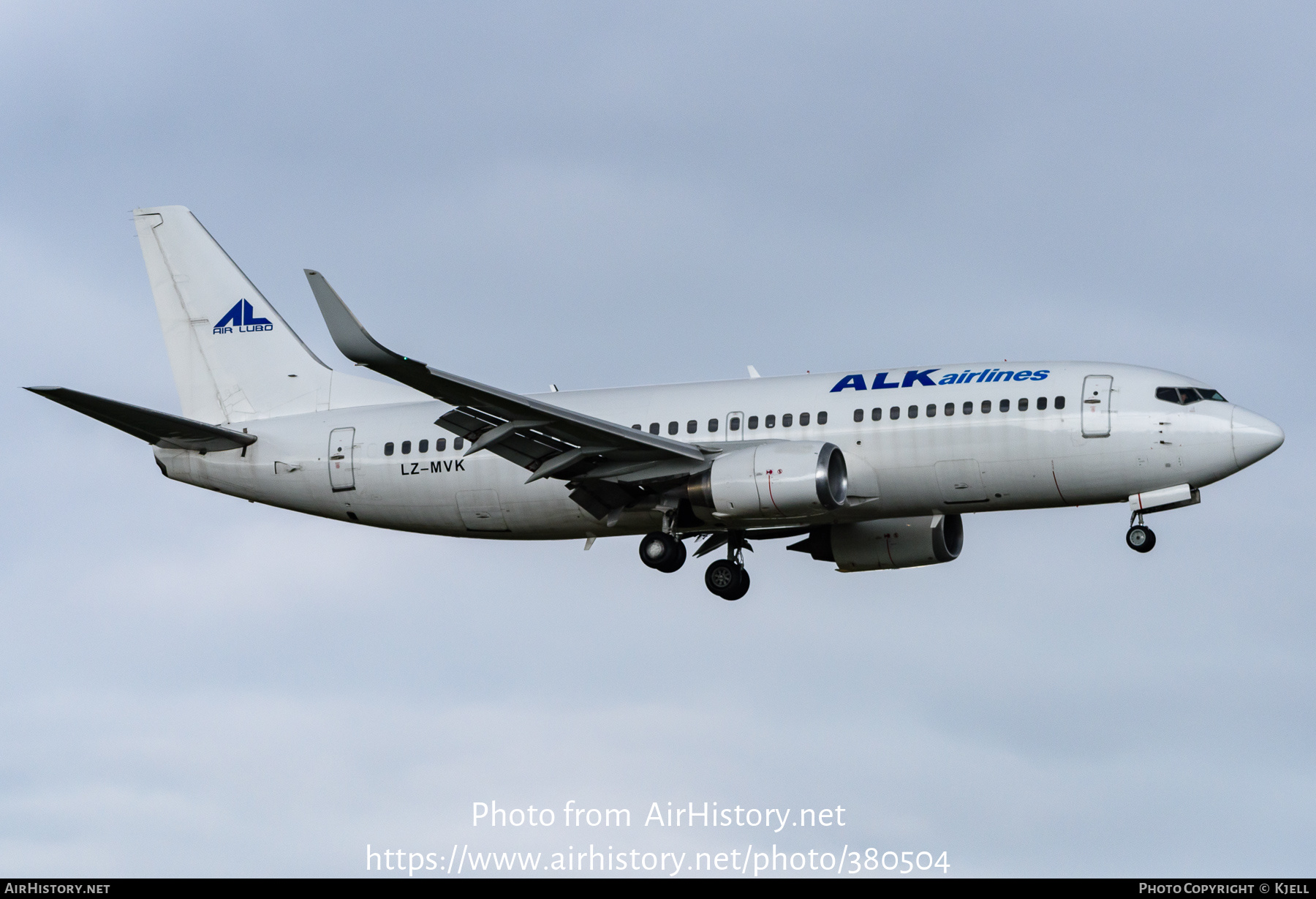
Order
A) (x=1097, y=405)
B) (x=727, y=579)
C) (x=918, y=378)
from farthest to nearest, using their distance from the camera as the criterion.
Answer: (x=727, y=579), (x=918, y=378), (x=1097, y=405)

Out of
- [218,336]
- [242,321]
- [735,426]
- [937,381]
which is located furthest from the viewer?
[242,321]

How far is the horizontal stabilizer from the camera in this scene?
3725 centimetres

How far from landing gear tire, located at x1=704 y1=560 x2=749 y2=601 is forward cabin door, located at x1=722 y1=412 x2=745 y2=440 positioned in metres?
3.85

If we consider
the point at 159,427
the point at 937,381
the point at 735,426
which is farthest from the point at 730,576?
the point at 159,427

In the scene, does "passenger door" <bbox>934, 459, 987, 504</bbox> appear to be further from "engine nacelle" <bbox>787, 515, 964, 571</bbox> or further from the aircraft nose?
the aircraft nose

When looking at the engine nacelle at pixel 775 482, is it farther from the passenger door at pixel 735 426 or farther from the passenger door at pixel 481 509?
the passenger door at pixel 481 509

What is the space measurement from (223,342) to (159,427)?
181 inches

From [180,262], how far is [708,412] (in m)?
16.7

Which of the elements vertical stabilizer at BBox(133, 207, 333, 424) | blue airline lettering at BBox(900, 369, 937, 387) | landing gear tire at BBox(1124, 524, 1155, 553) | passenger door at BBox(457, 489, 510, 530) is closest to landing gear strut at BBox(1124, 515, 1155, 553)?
landing gear tire at BBox(1124, 524, 1155, 553)

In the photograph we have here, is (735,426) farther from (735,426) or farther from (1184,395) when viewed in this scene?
(1184,395)

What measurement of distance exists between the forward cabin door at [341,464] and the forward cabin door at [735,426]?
9.76 metres

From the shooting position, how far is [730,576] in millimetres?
39906

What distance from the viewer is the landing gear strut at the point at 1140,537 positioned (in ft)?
117

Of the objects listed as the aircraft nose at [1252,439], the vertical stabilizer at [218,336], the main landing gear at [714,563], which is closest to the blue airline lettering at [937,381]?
the aircraft nose at [1252,439]
